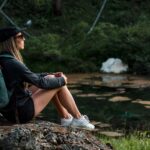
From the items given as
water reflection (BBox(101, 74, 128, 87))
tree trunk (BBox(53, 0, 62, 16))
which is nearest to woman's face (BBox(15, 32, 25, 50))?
water reflection (BBox(101, 74, 128, 87))

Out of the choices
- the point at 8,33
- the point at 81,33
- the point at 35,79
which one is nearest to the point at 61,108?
the point at 35,79

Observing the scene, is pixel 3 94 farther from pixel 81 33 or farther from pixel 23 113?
pixel 81 33

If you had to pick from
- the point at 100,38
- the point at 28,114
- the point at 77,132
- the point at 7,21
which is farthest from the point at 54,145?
the point at 7,21

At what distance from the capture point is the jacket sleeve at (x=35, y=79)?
5.87 metres

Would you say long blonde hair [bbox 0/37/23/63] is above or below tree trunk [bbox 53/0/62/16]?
below

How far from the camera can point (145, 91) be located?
12086 mm

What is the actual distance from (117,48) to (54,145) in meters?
12.4

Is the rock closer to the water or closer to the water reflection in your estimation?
the water

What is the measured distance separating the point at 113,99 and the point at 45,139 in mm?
7112

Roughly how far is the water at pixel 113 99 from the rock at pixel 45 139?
4.20 meters

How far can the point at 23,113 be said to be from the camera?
19.3ft

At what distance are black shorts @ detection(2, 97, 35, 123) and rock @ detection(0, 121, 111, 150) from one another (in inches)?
65.4

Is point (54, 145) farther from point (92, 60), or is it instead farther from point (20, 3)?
point (20, 3)

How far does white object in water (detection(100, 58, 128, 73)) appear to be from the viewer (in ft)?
51.2
